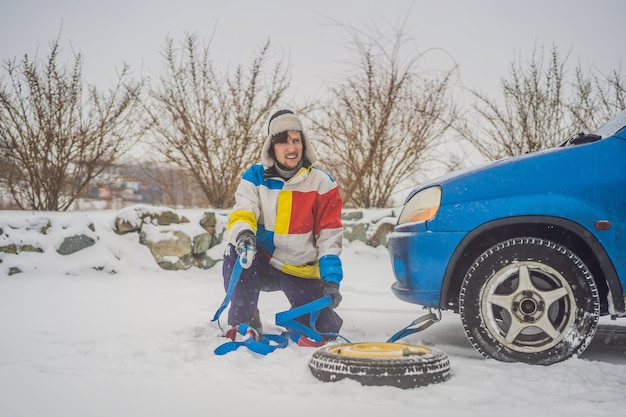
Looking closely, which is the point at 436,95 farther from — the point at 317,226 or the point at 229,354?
the point at 229,354

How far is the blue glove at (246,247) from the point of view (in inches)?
114

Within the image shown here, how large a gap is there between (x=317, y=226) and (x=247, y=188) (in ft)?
1.62

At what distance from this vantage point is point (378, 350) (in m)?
2.44

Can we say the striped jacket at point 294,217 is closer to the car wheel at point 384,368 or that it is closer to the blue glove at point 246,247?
the blue glove at point 246,247

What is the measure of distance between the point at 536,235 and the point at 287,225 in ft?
4.58

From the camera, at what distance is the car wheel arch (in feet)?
7.98

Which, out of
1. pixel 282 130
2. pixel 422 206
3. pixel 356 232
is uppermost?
pixel 282 130

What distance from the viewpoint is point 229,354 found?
104 inches

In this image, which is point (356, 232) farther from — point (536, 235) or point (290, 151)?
point (536, 235)

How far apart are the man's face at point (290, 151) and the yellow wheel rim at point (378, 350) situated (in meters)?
1.23

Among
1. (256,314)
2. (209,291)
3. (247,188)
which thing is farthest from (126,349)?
(209,291)

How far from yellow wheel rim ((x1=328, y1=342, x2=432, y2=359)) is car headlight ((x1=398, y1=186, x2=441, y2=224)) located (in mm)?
686

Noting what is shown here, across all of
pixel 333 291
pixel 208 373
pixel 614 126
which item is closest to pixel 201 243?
pixel 333 291

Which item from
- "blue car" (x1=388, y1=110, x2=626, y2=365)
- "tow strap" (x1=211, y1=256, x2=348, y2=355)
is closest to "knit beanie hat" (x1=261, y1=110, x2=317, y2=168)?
"tow strap" (x1=211, y1=256, x2=348, y2=355)
